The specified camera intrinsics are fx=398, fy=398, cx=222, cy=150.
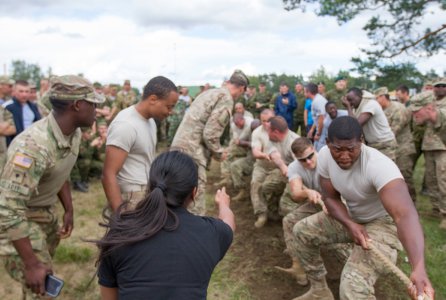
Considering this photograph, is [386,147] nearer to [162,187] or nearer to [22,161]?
[162,187]

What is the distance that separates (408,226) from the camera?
240 cm

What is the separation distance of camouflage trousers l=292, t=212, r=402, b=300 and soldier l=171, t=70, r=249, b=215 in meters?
Answer: 1.38

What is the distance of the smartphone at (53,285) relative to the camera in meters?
2.31

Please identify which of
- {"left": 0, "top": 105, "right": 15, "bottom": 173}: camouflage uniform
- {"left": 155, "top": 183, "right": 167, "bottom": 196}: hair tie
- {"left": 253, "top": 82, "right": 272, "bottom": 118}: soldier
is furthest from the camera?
{"left": 253, "top": 82, "right": 272, "bottom": 118}: soldier

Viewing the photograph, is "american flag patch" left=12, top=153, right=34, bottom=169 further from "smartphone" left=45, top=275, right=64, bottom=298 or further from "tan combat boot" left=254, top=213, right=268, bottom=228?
"tan combat boot" left=254, top=213, right=268, bottom=228

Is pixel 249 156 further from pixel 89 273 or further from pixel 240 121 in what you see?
pixel 89 273

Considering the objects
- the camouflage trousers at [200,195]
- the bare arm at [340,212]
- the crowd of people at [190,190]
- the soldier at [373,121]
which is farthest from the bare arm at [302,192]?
the soldier at [373,121]

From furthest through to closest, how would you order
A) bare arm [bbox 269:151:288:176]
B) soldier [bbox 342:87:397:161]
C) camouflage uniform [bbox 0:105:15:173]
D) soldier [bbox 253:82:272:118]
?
soldier [bbox 253:82:272:118] → soldier [bbox 342:87:397:161] → bare arm [bbox 269:151:288:176] → camouflage uniform [bbox 0:105:15:173]

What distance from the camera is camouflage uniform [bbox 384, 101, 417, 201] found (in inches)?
261

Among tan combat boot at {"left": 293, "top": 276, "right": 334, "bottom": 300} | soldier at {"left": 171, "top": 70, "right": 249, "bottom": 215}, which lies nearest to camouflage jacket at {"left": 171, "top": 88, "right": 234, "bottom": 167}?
soldier at {"left": 171, "top": 70, "right": 249, "bottom": 215}

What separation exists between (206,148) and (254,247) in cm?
136

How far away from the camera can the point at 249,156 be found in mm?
7000

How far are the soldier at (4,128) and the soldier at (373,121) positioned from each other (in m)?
4.52

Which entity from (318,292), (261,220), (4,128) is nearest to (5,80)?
(4,128)
